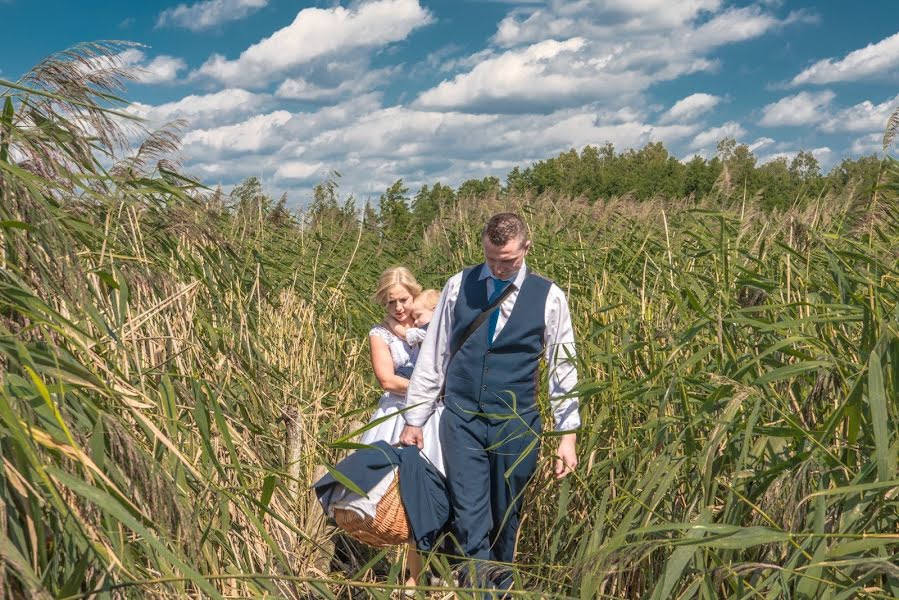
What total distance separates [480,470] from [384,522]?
1.46 feet

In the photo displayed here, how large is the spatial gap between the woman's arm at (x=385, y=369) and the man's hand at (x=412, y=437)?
1.52 ft

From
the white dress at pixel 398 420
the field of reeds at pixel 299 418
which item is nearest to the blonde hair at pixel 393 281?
the white dress at pixel 398 420

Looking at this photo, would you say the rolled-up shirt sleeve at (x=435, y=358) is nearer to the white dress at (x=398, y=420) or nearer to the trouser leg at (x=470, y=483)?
the white dress at (x=398, y=420)

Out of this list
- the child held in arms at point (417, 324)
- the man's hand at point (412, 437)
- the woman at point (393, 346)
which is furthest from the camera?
the child held in arms at point (417, 324)

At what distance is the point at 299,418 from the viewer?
3758 millimetres

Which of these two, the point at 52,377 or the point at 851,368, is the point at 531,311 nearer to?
the point at 851,368

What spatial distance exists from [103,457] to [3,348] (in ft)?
0.91

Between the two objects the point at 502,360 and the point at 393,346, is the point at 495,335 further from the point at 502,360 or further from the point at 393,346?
the point at 393,346

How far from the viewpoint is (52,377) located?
1.87 meters

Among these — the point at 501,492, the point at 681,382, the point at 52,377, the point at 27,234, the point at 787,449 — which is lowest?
the point at 501,492

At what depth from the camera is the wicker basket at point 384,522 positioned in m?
3.57

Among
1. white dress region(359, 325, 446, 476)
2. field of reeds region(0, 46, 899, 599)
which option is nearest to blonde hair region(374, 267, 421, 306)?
white dress region(359, 325, 446, 476)

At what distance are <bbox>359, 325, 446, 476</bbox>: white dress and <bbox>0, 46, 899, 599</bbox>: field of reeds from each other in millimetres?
379

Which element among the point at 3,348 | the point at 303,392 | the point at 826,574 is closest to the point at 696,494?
the point at 826,574
